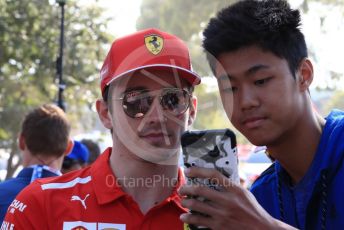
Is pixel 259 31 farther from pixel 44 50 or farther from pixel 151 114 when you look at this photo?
pixel 44 50

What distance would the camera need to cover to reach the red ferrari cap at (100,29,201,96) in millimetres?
2492

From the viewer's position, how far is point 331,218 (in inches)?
88.3

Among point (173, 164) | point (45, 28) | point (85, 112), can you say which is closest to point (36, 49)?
point (45, 28)

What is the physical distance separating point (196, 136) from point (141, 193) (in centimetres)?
67

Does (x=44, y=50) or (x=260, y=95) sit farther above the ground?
(x=44, y=50)

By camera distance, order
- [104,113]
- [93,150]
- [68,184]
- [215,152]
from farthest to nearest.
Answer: [93,150], [104,113], [68,184], [215,152]

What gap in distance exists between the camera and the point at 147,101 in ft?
8.04

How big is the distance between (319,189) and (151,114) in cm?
83

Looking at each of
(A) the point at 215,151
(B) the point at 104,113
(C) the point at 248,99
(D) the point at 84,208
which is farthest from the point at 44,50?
(A) the point at 215,151

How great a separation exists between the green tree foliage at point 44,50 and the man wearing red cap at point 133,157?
9242mm

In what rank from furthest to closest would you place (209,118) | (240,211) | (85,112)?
1. (209,118)
2. (85,112)
3. (240,211)

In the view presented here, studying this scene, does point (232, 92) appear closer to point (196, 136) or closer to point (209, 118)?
point (196, 136)

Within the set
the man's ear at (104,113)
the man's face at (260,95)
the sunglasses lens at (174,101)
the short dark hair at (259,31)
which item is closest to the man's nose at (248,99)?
the man's face at (260,95)

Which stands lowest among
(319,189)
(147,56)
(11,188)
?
(11,188)
